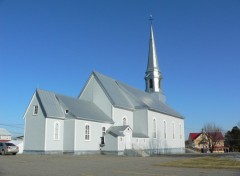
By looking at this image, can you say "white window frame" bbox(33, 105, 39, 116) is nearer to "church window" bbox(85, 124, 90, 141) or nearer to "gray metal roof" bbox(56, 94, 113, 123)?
"gray metal roof" bbox(56, 94, 113, 123)

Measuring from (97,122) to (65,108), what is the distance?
15.6ft

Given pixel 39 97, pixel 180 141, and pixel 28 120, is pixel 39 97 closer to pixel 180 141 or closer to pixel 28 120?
pixel 28 120

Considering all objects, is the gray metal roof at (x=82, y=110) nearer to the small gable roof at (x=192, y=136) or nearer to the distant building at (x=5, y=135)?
the distant building at (x=5, y=135)

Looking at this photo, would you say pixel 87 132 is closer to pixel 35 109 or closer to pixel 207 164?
pixel 35 109

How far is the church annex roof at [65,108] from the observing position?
37.8 metres

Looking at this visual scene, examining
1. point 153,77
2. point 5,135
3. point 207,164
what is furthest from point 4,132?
point 207,164

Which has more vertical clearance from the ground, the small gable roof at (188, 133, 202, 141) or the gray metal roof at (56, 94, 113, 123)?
the gray metal roof at (56, 94, 113, 123)

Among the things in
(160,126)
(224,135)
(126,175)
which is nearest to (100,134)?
(160,126)

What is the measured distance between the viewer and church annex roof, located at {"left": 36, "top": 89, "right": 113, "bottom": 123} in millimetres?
37781

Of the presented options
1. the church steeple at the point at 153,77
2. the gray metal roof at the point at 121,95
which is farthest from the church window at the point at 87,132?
the church steeple at the point at 153,77

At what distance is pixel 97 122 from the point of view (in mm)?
41438

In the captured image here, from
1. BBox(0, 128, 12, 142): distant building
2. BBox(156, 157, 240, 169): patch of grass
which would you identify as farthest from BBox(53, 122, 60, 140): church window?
BBox(0, 128, 12, 142): distant building

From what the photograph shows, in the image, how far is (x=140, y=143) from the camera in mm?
46031

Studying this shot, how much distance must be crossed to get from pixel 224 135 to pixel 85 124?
68075 millimetres
